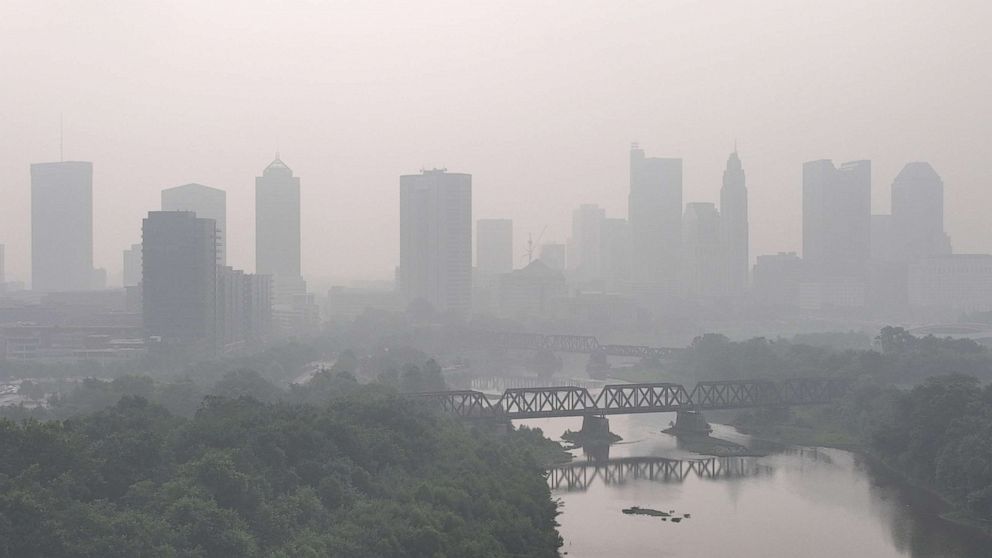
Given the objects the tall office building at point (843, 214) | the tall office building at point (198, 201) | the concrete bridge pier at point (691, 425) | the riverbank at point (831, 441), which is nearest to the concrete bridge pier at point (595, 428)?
the concrete bridge pier at point (691, 425)

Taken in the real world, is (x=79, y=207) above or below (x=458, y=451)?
above

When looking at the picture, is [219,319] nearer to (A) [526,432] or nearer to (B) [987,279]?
(A) [526,432]

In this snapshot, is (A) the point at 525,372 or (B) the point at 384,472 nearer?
(B) the point at 384,472

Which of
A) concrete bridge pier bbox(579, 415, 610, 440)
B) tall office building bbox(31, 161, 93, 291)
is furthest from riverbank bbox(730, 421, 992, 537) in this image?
tall office building bbox(31, 161, 93, 291)

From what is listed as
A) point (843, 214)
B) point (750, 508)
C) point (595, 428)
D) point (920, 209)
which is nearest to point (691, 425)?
point (595, 428)

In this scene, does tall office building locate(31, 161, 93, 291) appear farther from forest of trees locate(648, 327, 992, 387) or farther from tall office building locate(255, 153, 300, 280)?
Result: forest of trees locate(648, 327, 992, 387)

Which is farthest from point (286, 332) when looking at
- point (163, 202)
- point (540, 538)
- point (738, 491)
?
point (540, 538)

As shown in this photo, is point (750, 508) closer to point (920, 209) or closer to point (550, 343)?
point (550, 343)
